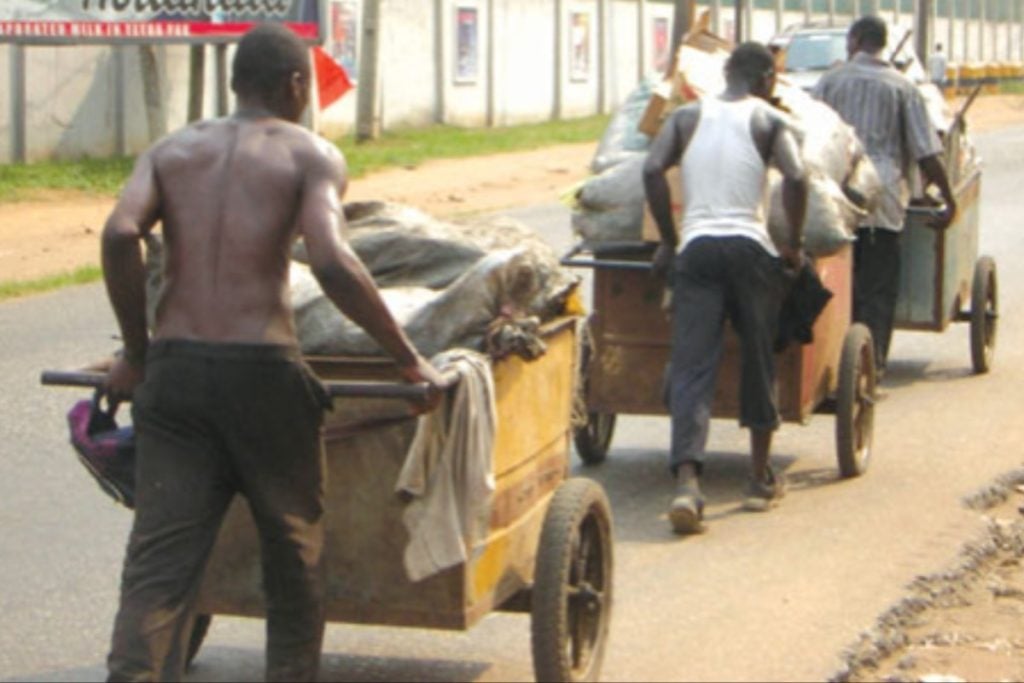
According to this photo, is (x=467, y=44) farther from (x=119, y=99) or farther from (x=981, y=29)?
(x=981, y=29)

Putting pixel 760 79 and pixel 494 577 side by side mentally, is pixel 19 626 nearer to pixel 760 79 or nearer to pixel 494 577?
pixel 494 577

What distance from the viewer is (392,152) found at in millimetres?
29672

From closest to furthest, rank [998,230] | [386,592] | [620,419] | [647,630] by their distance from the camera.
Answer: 1. [386,592]
2. [647,630]
3. [620,419]
4. [998,230]

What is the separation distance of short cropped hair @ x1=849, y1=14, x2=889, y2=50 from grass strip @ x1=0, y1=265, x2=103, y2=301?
22.3 ft

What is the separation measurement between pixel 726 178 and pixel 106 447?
10.8ft

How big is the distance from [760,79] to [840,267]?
141cm

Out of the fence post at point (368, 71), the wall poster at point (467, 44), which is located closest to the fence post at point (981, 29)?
the wall poster at point (467, 44)

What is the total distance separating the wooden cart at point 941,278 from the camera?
1180cm

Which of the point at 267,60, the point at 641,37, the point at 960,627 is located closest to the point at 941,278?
the point at 960,627

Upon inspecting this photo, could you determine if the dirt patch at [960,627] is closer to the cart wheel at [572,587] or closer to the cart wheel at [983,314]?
the cart wheel at [572,587]

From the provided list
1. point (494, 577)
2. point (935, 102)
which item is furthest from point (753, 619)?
point (935, 102)

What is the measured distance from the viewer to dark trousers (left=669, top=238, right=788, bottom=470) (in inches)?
322

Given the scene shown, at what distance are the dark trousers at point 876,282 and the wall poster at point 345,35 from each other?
843 inches

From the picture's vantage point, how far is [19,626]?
23.1 ft
